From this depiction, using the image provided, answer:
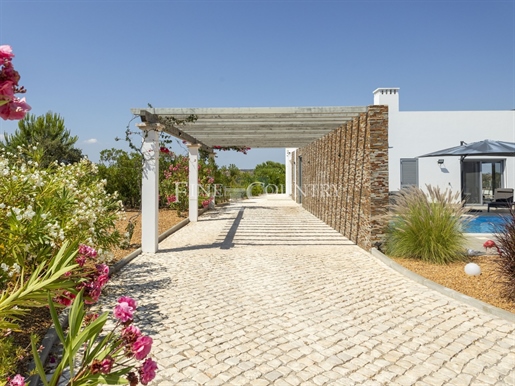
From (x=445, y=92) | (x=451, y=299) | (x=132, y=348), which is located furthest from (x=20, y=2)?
(x=445, y=92)

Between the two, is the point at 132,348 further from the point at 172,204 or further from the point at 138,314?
the point at 172,204

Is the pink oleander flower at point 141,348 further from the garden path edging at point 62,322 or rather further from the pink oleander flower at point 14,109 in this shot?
the garden path edging at point 62,322

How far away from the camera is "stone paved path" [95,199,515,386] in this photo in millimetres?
2469

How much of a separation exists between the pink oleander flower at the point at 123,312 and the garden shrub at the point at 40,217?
362 millimetres

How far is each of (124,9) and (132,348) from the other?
7.10 metres

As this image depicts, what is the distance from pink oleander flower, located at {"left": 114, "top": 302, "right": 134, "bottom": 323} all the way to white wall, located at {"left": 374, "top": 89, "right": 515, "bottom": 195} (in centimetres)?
1633

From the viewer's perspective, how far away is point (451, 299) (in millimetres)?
4059

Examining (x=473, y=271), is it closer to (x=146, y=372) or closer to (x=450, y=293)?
(x=450, y=293)

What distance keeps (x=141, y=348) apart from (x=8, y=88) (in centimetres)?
105

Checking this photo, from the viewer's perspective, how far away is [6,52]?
116 centimetres

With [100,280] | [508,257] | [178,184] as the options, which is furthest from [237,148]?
[100,280]

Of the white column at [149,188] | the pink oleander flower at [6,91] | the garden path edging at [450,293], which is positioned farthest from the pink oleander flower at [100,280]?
the white column at [149,188]

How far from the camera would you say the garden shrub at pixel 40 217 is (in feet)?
7.75

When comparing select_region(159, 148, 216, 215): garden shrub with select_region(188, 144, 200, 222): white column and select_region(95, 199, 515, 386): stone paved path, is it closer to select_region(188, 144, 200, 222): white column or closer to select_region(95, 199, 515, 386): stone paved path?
select_region(188, 144, 200, 222): white column
